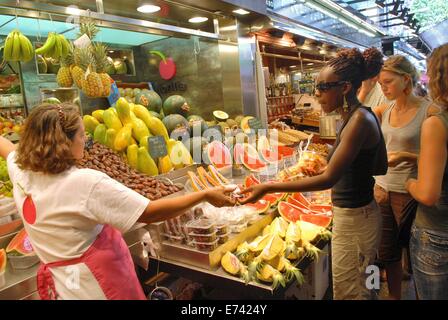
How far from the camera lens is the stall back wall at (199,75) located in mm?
5008

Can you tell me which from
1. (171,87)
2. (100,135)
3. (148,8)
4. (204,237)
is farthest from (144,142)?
(171,87)

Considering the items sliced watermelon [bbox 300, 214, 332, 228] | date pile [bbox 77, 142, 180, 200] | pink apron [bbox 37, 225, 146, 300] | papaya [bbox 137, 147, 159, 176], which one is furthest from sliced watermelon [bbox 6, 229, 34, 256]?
sliced watermelon [bbox 300, 214, 332, 228]

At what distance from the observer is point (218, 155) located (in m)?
3.51

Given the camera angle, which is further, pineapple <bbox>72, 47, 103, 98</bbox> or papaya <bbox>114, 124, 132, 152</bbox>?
papaya <bbox>114, 124, 132, 152</bbox>

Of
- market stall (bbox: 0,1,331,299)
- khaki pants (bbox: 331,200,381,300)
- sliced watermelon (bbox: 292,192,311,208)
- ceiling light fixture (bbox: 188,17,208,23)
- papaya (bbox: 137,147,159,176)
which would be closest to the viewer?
khaki pants (bbox: 331,200,381,300)

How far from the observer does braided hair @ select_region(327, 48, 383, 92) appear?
1.96 m

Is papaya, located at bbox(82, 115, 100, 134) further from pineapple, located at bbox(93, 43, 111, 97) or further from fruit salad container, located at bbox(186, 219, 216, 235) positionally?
fruit salad container, located at bbox(186, 219, 216, 235)

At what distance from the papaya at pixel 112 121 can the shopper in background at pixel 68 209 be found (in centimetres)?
157

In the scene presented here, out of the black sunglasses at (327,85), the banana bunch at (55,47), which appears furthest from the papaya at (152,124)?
the black sunglasses at (327,85)

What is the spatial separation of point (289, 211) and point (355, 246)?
0.92m

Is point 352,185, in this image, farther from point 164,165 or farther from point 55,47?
point 55,47

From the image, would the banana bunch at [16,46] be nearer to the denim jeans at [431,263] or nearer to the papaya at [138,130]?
the papaya at [138,130]
